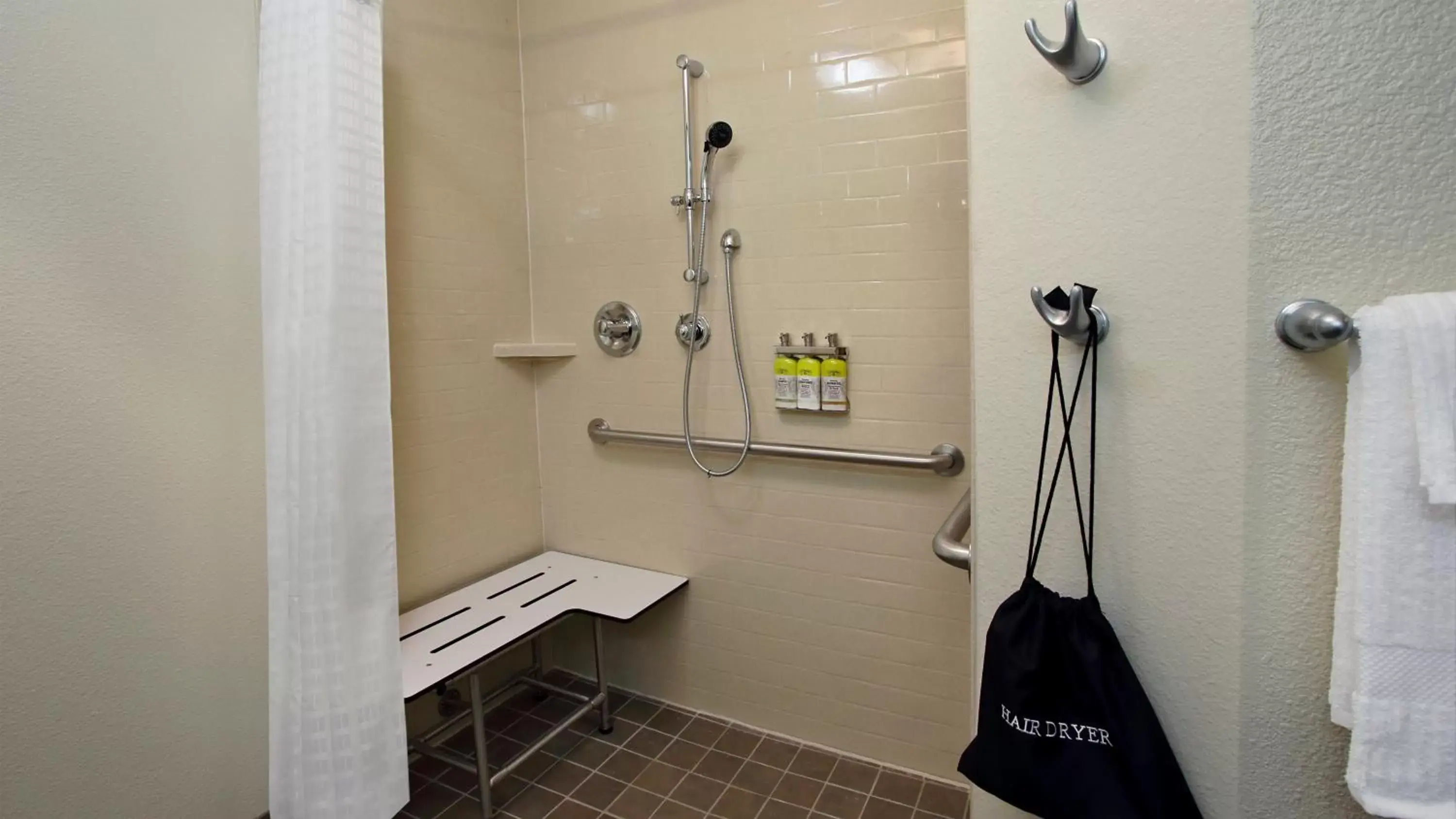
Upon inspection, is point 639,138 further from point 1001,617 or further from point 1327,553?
point 1327,553

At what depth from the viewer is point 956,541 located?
1.15 metres

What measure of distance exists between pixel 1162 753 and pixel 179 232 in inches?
78.1

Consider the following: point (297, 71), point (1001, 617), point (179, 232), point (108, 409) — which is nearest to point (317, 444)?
point (108, 409)

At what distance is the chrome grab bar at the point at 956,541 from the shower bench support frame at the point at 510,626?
1024mm

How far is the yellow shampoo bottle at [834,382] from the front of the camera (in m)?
1.83

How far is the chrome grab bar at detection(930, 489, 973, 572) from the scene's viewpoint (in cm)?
105

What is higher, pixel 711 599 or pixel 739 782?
pixel 711 599

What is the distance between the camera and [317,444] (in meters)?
1.34

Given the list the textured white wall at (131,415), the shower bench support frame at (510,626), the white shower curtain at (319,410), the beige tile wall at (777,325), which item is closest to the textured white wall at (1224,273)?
the beige tile wall at (777,325)

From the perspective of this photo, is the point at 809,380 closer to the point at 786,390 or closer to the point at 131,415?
the point at 786,390

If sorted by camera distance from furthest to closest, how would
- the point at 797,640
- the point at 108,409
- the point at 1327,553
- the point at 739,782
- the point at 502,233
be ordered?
the point at 502,233 < the point at 797,640 < the point at 739,782 < the point at 108,409 < the point at 1327,553

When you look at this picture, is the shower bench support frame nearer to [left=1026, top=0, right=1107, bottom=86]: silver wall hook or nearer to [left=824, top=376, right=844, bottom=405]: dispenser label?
[left=824, top=376, right=844, bottom=405]: dispenser label

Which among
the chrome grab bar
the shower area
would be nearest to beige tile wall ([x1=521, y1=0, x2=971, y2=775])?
the shower area

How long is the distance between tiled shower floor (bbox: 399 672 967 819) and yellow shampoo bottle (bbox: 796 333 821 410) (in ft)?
3.49
